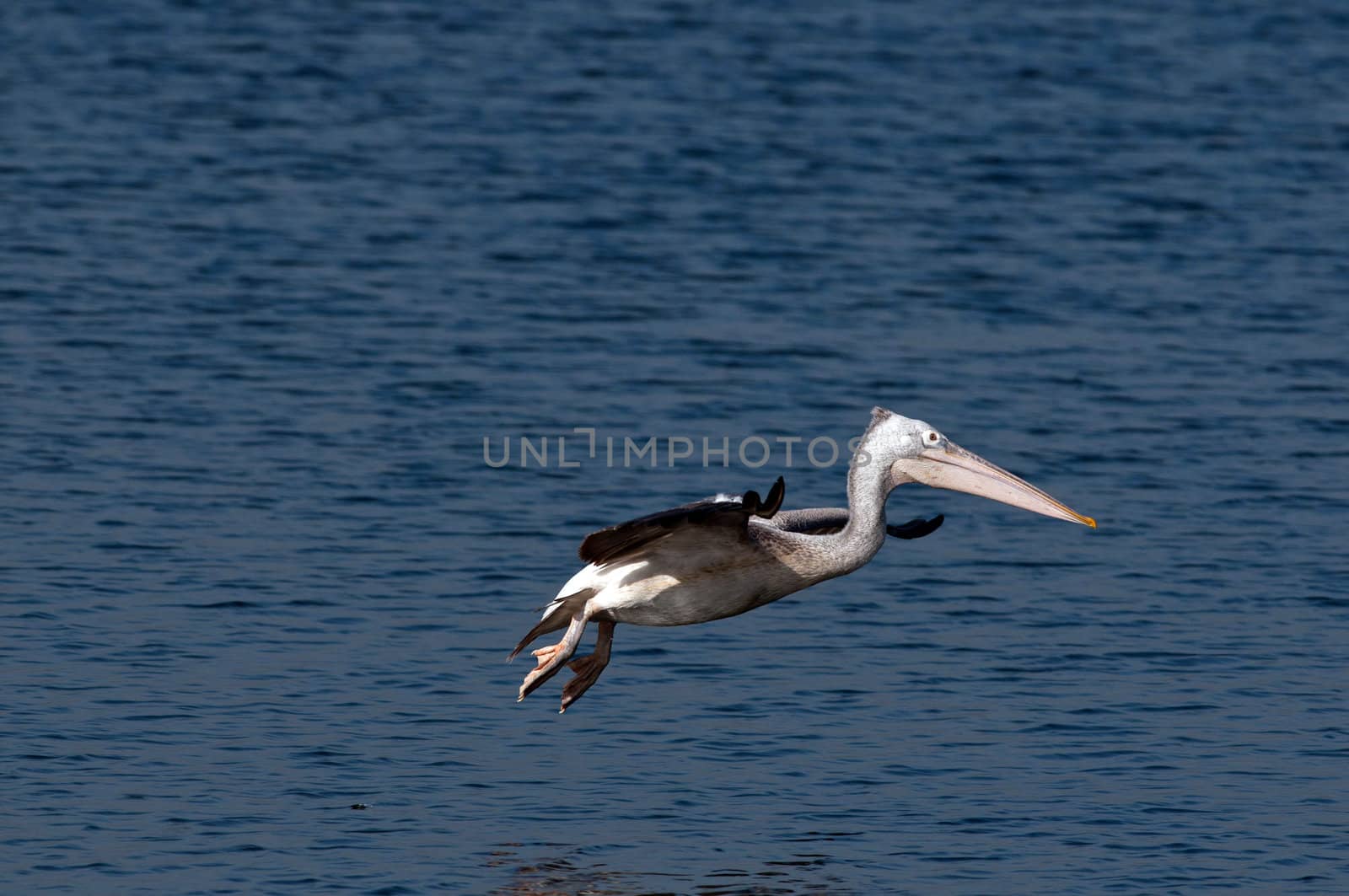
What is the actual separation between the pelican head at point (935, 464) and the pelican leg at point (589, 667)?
1.78 m

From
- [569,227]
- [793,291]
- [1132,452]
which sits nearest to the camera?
[1132,452]

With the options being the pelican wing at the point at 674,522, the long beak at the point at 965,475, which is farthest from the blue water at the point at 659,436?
the long beak at the point at 965,475

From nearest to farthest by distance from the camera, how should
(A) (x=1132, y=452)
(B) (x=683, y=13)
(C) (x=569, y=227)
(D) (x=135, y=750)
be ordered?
(D) (x=135, y=750)
(A) (x=1132, y=452)
(C) (x=569, y=227)
(B) (x=683, y=13)

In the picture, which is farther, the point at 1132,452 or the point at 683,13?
the point at 683,13

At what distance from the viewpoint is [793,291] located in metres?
26.5

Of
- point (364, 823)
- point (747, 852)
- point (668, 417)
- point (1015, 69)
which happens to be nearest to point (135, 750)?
point (364, 823)

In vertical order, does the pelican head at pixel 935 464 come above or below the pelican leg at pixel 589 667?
above

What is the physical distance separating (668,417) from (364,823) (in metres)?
9.00

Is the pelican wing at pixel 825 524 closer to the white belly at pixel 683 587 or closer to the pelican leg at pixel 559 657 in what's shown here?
the white belly at pixel 683 587

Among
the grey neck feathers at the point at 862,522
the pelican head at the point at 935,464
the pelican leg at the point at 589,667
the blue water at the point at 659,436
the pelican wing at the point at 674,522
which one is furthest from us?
the blue water at the point at 659,436

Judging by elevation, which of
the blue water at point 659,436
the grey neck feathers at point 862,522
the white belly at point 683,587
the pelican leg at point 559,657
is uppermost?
the grey neck feathers at point 862,522

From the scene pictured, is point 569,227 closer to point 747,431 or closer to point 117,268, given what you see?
point 117,268

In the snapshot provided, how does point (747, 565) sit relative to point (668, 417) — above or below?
above

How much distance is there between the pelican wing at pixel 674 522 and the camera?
10914 mm
